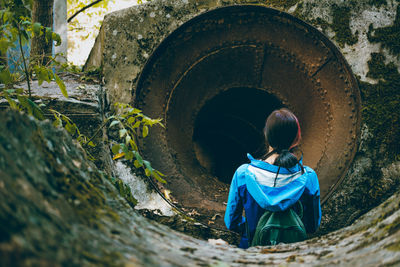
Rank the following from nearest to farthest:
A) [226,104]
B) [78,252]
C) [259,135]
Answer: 1. [78,252]
2. [226,104]
3. [259,135]

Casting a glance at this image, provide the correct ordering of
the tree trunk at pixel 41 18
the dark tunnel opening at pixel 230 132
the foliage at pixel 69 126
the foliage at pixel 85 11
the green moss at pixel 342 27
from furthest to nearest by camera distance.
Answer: the foliage at pixel 85 11 → the dark tunnel opening at pixel 230 132 → the tree trunk at pixel 41 18 → the green moss at pixel 342 27 → the foliage at pixel 69 126

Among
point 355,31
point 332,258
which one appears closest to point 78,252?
point 332,258

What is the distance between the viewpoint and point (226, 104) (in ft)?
14.5

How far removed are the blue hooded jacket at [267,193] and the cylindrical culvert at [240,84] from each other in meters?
1.01

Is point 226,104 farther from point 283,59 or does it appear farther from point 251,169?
point 251,169

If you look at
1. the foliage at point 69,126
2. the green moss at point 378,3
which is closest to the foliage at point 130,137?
the foliage at point 69,126

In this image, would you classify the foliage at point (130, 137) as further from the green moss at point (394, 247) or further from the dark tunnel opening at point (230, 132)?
the dark tunnel opening at point (230, 132)

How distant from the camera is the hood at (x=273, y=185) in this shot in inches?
77.7

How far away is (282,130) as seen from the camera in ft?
6.87

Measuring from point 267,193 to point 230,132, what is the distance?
3.33 meters

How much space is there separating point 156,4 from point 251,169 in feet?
7.43

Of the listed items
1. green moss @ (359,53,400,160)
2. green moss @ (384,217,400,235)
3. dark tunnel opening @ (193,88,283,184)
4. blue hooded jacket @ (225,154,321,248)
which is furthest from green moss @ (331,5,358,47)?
green moss @ (384,217,400,235)

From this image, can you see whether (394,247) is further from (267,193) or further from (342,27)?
(342,27)

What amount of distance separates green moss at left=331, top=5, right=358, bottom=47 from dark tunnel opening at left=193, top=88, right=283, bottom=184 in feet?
3.22
